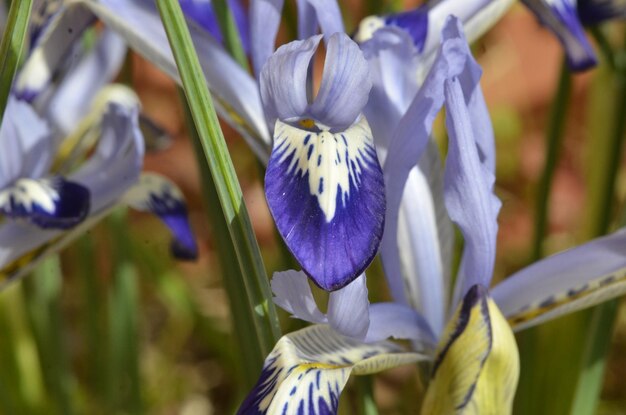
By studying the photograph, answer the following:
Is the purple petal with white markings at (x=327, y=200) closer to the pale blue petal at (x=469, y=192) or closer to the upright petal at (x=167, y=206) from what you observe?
the pale blue petal at (x=469, y=192)

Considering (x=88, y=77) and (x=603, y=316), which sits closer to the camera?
(x=603, y=316)

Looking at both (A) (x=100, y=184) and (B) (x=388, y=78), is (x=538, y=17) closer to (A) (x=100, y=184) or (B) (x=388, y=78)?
(B) (x=388, y=78)

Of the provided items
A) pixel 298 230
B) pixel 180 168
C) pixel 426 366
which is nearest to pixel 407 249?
pixel 426 366

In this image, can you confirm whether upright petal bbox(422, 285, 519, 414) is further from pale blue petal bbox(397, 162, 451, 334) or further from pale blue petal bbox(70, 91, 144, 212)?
pale blue petal bbox(70, 91, 144, 212)

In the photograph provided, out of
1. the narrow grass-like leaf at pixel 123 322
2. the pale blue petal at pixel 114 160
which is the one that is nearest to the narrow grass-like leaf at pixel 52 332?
the narrow grass-like leaf at pixel 123 322

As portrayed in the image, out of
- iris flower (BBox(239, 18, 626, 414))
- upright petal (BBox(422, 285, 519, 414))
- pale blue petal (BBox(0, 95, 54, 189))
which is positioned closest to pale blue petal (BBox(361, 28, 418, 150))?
iris flower (BBox(239, 18, 626, 414))

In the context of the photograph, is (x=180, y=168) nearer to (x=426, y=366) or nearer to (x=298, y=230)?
(x=426, y=366)

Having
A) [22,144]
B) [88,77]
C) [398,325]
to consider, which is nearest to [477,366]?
[398,325]
